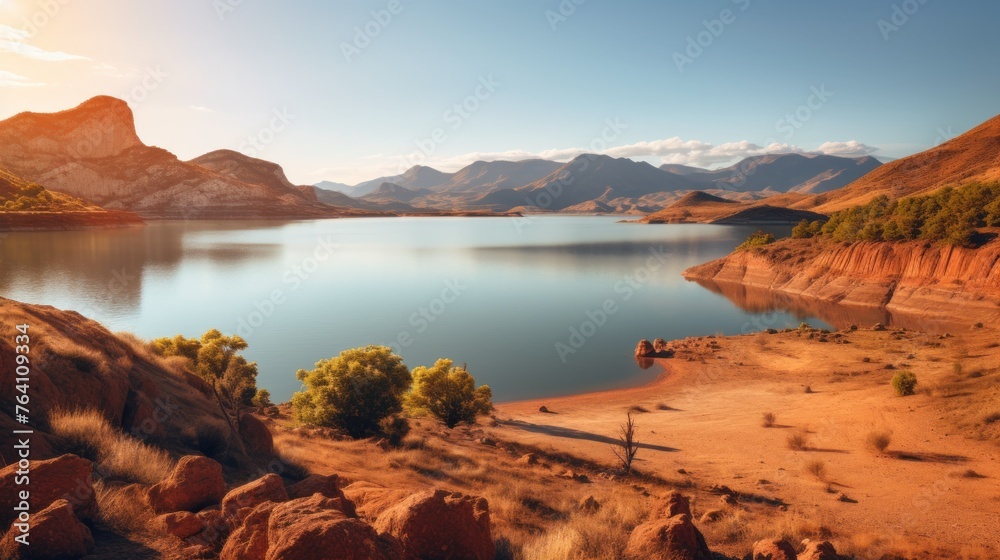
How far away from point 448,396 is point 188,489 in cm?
1540

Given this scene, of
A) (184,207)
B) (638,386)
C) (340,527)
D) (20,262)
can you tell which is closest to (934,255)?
(638,386)

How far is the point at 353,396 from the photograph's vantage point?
1855 centimetres

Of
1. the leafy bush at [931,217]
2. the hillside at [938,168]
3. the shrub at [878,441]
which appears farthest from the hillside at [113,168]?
the hillside at [938,168]

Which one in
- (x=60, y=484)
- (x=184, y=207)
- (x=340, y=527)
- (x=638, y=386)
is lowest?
(x=638, y=386)

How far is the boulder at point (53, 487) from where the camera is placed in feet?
20.2

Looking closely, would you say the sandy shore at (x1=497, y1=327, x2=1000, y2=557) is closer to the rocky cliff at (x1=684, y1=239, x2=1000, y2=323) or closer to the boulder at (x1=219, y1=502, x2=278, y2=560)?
the rocky cliff at (x1=684, y1=239, x2=1000, y2=323)

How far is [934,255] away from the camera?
45031 millimetres

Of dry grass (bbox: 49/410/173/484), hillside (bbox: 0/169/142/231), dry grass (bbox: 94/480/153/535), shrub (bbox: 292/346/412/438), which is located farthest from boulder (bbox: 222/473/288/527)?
hillside (bbox: 0/169/142/231)

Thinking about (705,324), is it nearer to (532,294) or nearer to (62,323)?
(532,294)

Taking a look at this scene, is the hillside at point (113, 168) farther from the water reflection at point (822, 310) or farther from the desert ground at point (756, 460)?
the desert ground at point (756, 460)

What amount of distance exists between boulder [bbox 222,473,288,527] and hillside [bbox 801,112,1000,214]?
106 m

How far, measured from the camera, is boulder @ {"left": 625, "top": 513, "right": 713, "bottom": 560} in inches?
295

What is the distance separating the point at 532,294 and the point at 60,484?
5086 centimetres

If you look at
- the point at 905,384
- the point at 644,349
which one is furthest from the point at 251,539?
the point at 644,349
